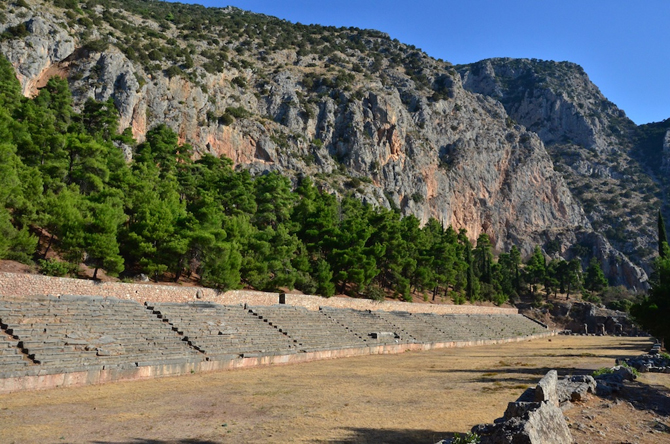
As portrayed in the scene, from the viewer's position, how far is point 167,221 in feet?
96.8

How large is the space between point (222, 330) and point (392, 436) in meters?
15.5

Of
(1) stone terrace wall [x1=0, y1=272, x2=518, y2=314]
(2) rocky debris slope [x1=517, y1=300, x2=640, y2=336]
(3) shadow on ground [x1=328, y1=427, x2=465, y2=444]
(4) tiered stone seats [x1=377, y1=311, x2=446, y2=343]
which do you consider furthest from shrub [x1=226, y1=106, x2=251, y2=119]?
(3) shadow on ground [x1=328, y1=427, x2=465, y2=444]

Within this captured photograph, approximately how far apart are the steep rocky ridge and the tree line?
83077 mm

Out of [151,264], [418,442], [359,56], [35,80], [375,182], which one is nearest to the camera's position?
[418,442]

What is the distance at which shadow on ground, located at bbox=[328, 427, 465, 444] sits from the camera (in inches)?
319

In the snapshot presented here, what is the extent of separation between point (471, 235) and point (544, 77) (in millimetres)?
102645

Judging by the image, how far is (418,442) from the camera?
8.04 metres

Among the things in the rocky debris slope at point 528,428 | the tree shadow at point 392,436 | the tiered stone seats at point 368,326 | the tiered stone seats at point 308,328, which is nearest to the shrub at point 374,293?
the tiered stone seats at point 368,326

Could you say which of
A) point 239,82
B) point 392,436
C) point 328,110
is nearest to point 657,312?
point 392,436

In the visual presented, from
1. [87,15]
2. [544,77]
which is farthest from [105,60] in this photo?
[544,77]

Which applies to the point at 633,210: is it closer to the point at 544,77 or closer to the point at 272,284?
the point at 544,77

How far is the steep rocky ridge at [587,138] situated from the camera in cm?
12609

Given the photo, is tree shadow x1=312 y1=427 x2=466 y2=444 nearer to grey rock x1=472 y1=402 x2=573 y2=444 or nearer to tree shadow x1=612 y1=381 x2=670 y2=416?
grey rock x1=472 y1=402 x2=573 y2=444

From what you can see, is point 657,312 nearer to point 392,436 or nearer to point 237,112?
point 392,436
